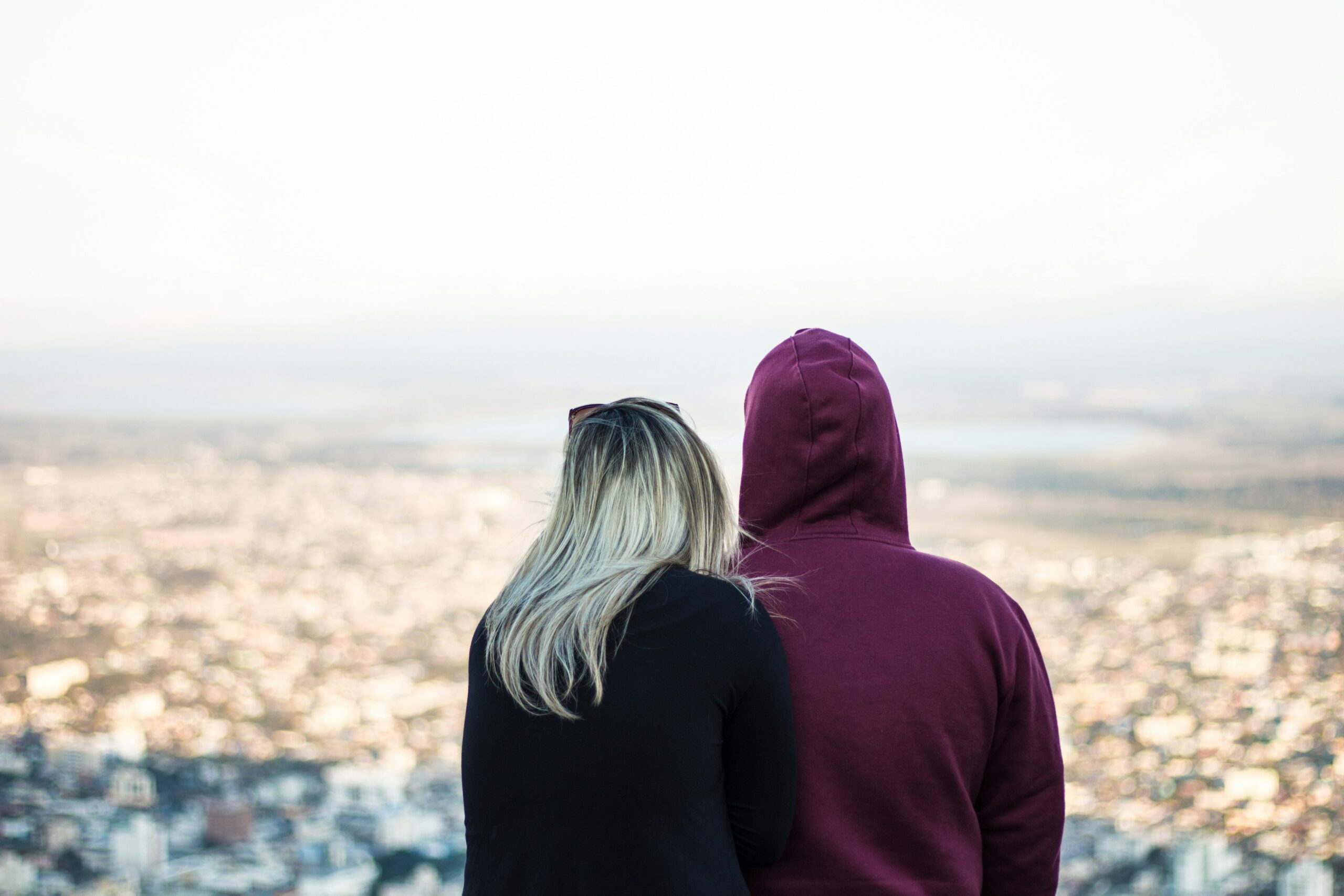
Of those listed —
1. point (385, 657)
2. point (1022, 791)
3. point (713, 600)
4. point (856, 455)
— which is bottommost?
point (385, 657)

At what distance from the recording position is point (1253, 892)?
14.1 ft

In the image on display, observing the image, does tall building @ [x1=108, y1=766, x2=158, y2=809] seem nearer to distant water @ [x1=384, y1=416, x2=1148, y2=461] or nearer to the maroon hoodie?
distant water @ [x1=384, y1=416, x2=1148, y2=461]

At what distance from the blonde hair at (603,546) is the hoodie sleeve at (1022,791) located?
38cm

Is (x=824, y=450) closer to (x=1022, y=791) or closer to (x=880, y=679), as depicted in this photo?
(x=880, y=679)

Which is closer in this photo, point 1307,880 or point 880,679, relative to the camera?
point 880,679

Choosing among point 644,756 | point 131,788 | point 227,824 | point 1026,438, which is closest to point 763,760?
point 644,756

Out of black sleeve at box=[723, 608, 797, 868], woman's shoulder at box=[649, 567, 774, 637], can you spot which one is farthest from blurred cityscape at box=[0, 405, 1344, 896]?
black sleeve at box=[723, 608, 797, 868]

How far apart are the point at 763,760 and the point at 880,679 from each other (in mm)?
189

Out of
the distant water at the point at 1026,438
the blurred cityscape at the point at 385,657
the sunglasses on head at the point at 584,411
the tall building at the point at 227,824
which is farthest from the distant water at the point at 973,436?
the sunglasses on head at the point at 584,411

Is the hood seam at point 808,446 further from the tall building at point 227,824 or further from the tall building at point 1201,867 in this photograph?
the tall building at point 227,824

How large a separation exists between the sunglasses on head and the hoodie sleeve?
52 centimetres

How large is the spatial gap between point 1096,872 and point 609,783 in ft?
13.9

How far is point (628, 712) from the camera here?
1.00m

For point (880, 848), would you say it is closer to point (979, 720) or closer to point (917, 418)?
point (979, 720)
